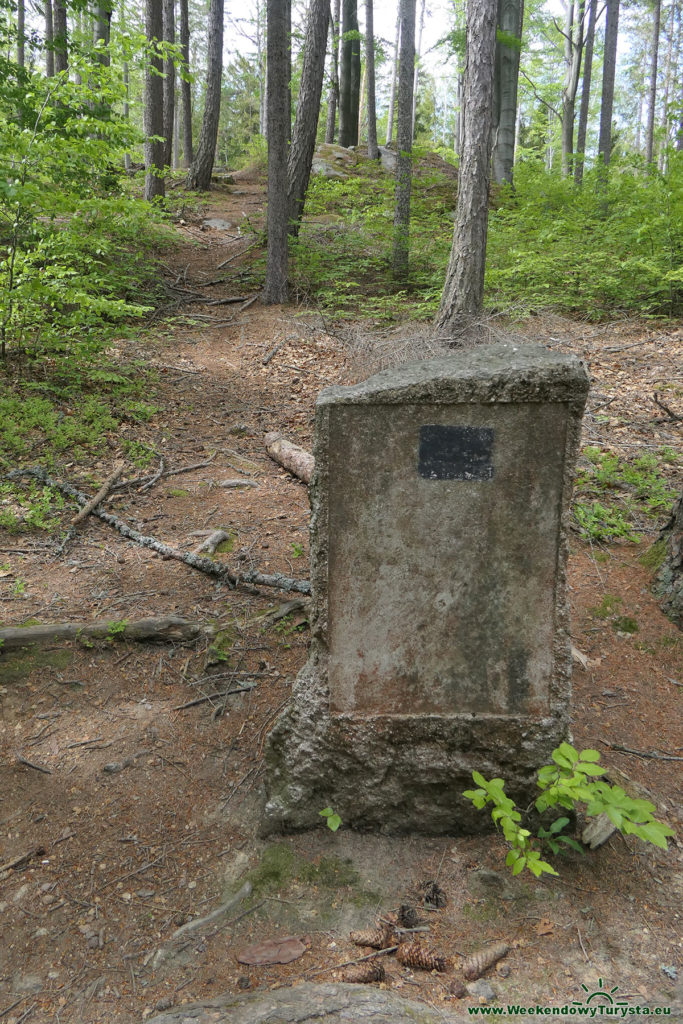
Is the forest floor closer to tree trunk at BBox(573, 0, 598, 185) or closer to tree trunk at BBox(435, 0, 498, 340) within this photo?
tree trunk at BBox(435, 0, 498, 340)

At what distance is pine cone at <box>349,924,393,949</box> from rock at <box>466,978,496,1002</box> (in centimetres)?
30

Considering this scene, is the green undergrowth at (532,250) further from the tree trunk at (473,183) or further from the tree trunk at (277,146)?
the tree trunk at (473,183)

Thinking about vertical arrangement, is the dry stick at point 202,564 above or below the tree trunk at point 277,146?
below

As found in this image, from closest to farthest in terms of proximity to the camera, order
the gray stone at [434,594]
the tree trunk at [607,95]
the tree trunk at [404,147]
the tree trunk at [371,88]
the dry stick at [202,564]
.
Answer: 1. the gray stone at [434,594]
2. the dry stick at [202,564]
3. the tree trunk at [404,147]
4. the tree trunk at [607,95]
5. the tree trunk at [371,88]

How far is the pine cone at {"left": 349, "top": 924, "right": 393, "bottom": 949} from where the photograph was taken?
2221mm

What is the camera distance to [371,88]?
21.5 m

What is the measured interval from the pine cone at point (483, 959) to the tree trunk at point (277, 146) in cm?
1049

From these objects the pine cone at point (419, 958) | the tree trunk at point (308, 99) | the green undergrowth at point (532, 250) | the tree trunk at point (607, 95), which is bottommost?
the pine cone at point (419, 958)

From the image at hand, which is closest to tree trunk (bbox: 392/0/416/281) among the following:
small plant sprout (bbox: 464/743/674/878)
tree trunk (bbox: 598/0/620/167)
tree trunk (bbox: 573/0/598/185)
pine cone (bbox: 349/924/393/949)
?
tree trunk (bbox: 598/0/620/167)

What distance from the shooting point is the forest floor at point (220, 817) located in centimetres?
219

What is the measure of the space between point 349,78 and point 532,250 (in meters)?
15.9

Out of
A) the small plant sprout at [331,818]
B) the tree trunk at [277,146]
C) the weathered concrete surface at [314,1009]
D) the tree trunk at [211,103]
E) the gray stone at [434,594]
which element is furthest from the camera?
the tree trunk at [211,103]

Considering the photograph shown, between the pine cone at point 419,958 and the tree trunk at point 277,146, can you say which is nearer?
the pine cone at point 419,958

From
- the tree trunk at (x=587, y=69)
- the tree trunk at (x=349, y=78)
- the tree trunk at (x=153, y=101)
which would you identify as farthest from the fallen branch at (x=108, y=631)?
the tree trunk at (x=349, y=78)
